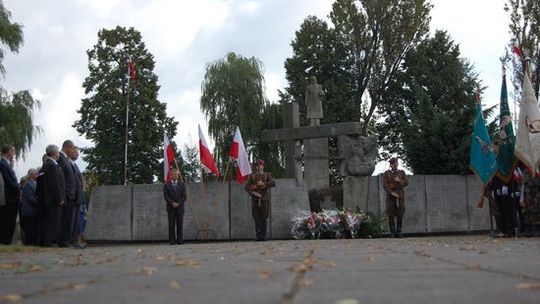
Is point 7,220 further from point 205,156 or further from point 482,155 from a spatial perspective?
point 482,155

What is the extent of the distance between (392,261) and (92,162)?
1482 inches

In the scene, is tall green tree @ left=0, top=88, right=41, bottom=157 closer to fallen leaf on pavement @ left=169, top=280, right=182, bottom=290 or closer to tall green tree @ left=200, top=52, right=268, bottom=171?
tall green tree @ left=200, top=52, right=268, bottom=171

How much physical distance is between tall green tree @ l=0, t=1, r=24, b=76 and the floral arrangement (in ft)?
55.9

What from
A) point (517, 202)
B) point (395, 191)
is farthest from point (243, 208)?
point (517, 202)

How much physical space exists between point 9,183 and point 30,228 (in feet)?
5.79

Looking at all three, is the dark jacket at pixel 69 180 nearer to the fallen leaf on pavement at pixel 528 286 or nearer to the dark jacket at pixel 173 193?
the dark jacket at pixel 173 193

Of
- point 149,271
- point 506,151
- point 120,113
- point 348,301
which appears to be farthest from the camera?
point 120,113

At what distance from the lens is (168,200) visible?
14.5 meters

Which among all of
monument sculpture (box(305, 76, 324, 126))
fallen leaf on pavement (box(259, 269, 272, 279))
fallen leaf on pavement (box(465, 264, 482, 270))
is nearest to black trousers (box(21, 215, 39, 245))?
fallen leaf on pavement (box(259, 269, 272, 279))

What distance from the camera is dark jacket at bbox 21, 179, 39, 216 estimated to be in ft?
40.7

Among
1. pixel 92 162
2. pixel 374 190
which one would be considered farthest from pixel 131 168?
pixel 374 190

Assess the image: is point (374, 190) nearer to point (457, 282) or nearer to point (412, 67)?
point (457, 282)

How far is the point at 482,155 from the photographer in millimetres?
14031

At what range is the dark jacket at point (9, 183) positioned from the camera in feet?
36.8
